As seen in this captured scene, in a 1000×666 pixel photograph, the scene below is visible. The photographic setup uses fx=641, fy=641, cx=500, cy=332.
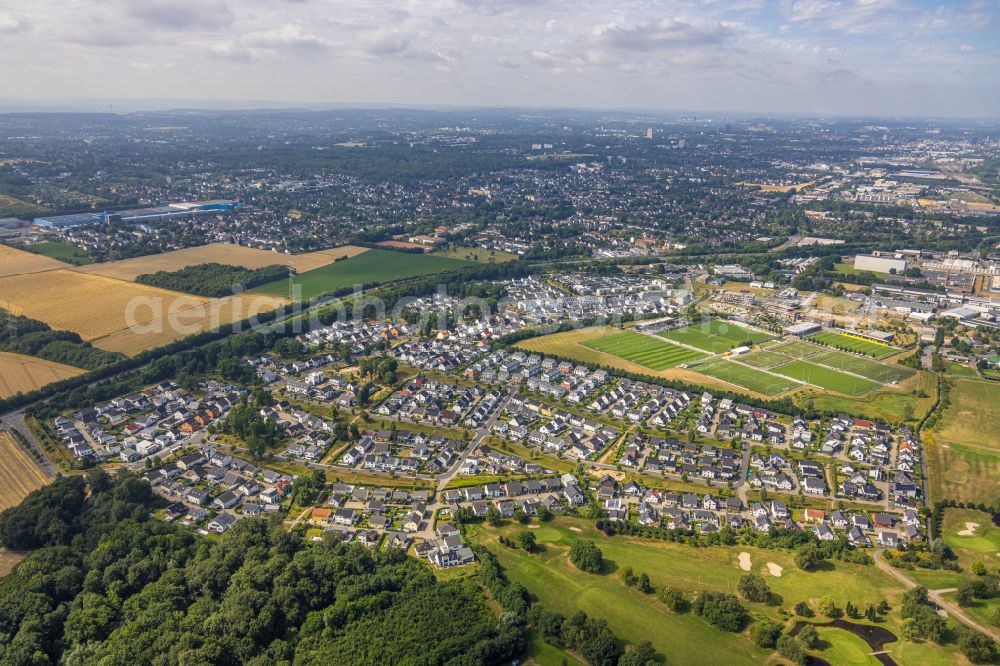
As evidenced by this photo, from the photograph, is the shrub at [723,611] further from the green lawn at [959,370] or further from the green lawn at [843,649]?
the green lawn at [959,370]

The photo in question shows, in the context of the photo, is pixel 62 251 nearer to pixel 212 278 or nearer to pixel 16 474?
pixel 212 278

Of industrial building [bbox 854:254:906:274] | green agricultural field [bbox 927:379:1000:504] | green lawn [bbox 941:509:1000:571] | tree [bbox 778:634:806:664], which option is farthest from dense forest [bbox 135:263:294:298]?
industrial building [bbox 854:254:906:274]

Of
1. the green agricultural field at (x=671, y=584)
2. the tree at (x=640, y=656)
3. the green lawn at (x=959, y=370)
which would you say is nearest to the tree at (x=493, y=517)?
the green agricultural field at (x=671, y=584)

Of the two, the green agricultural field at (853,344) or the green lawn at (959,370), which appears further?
the green agricultural field at (853,344)

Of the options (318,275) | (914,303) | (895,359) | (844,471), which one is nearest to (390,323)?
(318,275)

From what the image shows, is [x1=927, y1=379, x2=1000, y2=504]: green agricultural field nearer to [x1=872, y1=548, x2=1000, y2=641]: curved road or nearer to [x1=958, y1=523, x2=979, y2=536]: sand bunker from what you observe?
[x1=958, y1=523, x2=979, y2=536]: sand bunker

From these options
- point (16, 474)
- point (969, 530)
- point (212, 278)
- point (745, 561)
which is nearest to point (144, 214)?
point (212, 278)
